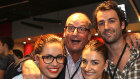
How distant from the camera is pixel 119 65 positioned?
76.9 inches

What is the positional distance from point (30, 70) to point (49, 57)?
8.8 inches

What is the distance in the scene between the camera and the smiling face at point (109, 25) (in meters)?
2.00

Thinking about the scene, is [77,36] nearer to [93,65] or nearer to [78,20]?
[78,20]

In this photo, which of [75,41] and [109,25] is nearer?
[109,25]

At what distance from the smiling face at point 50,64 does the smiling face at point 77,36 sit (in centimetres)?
46

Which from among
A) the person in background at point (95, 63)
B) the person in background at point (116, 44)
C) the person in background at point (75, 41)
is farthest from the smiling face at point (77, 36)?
the person in background at point (95, 63)

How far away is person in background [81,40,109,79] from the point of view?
1927 mm

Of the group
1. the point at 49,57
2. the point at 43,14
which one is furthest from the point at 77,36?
the point at 43,14

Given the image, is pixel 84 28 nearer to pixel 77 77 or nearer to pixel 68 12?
pixel 77 77

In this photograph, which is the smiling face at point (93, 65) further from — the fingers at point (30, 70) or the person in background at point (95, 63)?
the fingers at point (30, 70)

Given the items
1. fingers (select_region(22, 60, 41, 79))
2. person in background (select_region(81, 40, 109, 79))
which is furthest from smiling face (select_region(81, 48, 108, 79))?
fingers (select_region(22, 60, 41, 79))

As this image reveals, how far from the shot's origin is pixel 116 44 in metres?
2.04

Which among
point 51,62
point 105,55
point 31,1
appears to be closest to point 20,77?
point 51,62

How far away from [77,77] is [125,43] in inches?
27.7
